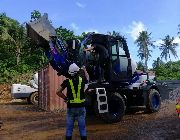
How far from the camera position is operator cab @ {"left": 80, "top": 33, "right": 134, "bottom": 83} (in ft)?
39.9

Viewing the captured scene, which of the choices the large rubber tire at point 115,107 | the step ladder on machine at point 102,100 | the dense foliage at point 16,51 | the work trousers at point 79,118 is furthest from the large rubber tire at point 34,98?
the dense foliage at point 16,51

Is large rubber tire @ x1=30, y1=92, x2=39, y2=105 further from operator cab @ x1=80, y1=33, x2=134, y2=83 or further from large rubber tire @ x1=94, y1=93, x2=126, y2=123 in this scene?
large rubber tire @ x1=94, y1=93, x2=126, y2=123

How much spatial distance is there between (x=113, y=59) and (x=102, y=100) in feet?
5.42

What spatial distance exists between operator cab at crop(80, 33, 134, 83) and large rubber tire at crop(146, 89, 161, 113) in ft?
4.76

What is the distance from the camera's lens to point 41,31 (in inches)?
439

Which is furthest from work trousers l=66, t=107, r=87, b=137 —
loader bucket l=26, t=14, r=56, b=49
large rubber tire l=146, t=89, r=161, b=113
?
large rubber tire l=146, t=89, r=161, b=113

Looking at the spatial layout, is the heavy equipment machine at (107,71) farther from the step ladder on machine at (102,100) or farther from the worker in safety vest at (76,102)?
the worker in safety vest at (76,102)

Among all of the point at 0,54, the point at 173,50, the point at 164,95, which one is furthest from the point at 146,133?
the point at 173,50

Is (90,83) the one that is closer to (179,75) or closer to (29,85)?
(29,85)

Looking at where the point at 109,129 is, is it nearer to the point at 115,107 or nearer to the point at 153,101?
the point at 115,107

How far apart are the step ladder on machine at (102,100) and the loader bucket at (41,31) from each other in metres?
2.23

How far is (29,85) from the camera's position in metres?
21.4

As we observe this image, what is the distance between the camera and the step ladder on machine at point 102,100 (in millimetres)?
11258

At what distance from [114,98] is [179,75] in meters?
44.0
